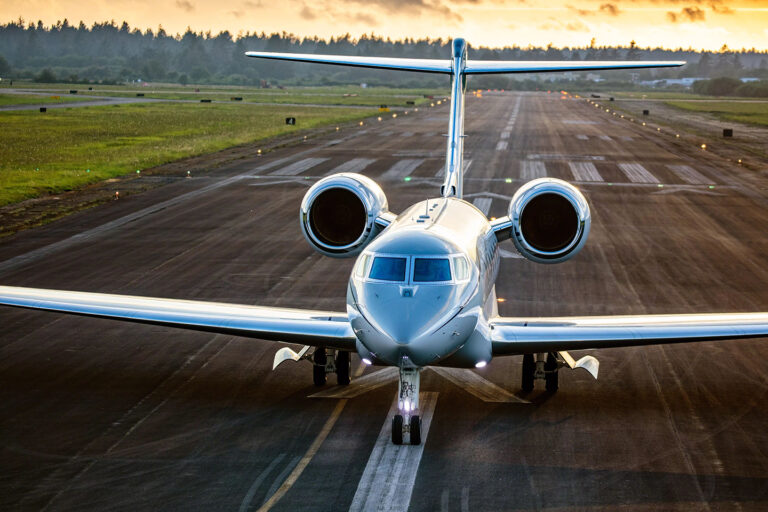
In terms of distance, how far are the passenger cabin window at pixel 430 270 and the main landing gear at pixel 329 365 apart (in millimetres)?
3163

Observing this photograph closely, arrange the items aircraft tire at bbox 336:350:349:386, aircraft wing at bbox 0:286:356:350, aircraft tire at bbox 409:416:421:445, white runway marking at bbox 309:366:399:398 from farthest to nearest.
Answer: aircraft tire at bbox 336:350:349:386 < white runway marking at bbox 309:366:399:398 < aircraft wing at bbox 0:286:356:350 < aircraft tire at bbox 409:416:421:445

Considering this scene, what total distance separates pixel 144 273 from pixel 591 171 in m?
29.1

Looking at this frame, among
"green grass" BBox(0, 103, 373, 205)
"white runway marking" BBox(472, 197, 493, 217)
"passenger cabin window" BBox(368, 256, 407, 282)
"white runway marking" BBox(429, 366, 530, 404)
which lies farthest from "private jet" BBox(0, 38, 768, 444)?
"green grass" BBox(0, 103, 373, 205)

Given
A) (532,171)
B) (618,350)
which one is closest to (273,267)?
(618,350)

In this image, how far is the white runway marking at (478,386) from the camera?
45.9 feet

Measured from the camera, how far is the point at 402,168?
4706 cm

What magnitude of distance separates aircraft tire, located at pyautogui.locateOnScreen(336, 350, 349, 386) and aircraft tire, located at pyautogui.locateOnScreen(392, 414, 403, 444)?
265 cm

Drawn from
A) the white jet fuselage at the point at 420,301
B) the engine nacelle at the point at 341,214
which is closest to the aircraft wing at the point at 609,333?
the white jet fuselage at the point at 420,301

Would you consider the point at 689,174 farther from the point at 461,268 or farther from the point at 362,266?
the point at 362,266

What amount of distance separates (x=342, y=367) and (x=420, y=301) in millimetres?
3603

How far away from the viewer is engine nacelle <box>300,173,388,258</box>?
15906 millimetres

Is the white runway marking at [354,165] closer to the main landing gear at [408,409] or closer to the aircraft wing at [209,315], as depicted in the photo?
the aircraft wing at [209,315]

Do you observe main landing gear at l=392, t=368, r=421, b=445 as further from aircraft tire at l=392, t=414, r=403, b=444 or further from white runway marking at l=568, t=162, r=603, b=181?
white runway marking at l=568, t=162, r=603, b=181

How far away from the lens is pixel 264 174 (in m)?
44.0
